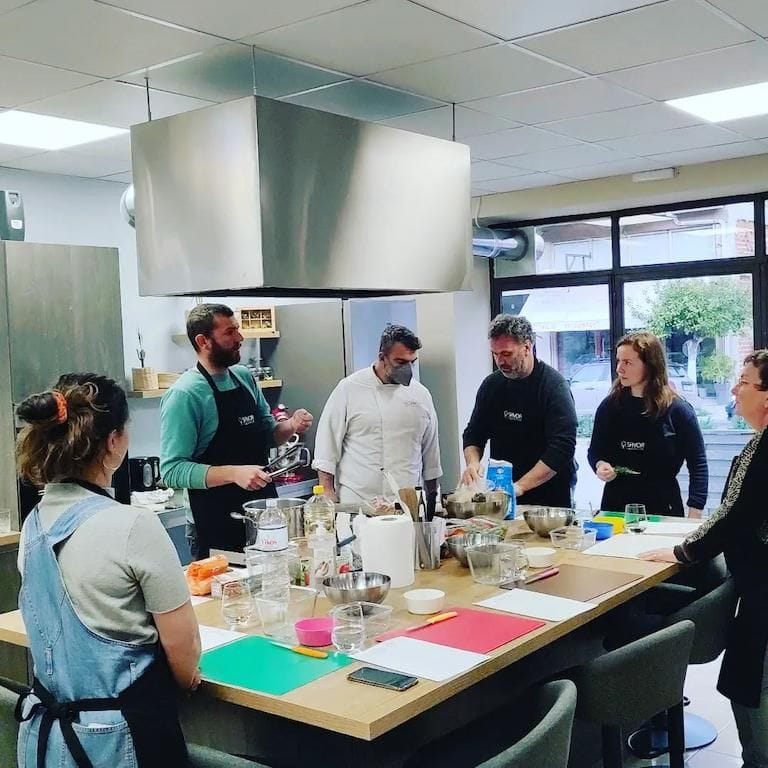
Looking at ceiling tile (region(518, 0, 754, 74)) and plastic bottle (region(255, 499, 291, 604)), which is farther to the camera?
ceiling tile (region(518, 0, 754, 74))

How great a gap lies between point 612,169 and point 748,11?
9.51 feet

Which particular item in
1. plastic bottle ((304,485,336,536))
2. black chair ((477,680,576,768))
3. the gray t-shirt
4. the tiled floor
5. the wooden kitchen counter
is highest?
the gray t-shirt

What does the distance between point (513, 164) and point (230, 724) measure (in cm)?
406

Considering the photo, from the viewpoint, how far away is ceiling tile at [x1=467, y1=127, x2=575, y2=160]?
15.4ft

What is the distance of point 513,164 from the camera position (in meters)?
5.55

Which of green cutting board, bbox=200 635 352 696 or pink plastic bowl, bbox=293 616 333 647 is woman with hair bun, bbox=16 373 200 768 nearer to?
green cutting board, bbox=200 635 352 696

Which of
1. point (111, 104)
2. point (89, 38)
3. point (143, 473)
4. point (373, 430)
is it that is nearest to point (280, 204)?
point (89, 38)

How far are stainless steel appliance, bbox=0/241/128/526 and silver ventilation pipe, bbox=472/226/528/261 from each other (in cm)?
295

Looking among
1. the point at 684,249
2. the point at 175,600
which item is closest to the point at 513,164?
the point at 684,249

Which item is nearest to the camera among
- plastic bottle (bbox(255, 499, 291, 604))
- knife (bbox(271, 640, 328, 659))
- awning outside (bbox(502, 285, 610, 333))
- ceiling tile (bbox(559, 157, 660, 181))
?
knife (bbox(271, 640, 328, 659))

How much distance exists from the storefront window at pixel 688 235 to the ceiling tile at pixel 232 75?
370 cm

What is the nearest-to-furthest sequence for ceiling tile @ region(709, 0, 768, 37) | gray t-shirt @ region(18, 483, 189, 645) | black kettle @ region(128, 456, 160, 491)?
gray t-shirt @ region(18, 483, 189, 645)
ceiling tile @ region(709, 0, 768, 37)
black kettle @ region(128, 456, 160, 491)

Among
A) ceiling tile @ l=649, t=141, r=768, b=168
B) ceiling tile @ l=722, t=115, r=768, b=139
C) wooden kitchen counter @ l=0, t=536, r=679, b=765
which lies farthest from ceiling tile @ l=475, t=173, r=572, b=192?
wooden kitchen counter @ l=0, t=536, r=679, b=765

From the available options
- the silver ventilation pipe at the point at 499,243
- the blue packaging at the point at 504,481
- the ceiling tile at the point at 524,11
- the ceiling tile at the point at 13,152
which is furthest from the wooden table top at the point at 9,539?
the silver ventilation pipe at the point at 499,243
